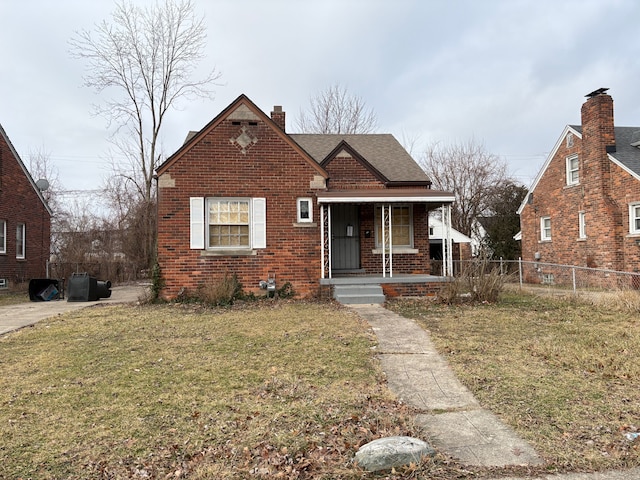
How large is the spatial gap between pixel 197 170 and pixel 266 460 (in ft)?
32.3

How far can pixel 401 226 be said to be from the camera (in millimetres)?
13547

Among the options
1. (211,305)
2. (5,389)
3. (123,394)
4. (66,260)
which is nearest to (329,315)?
(211,305)

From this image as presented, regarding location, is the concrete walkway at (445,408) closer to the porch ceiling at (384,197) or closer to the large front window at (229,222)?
the porch ceiling at (384,197)

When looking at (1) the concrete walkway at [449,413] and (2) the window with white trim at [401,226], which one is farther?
(2) the window with white trim at [401,226]

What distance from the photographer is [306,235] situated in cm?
1219

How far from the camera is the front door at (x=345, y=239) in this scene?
1371cm

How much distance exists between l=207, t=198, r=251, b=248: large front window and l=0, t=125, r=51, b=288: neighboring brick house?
10.8 m

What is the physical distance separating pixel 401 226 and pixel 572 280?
791 centimetres

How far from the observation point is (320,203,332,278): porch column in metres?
11.9

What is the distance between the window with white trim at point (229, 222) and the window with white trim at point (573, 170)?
1476cm

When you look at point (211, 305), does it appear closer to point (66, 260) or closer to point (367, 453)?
point (367, 453)

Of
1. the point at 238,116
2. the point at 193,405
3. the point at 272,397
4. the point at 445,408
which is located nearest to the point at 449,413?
the point at 445,408

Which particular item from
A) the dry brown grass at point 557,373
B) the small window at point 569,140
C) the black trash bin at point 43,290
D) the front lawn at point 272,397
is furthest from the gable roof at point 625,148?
the black trash bin at point 43,290

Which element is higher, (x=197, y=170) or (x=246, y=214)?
(x=197, y=170)
